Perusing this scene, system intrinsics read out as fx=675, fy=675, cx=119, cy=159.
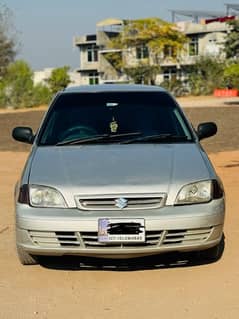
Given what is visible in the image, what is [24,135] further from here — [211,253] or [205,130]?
[211,253]

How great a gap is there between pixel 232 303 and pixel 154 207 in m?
0.95

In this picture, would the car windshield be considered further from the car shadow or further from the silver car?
the car shadow

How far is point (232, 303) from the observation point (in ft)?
15.9

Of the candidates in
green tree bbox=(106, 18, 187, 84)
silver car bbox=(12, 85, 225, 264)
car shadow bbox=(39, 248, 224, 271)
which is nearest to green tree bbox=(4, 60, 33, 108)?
green tree bbox=(106, 18, 187, 84)

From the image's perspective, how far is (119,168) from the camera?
18.3 feet

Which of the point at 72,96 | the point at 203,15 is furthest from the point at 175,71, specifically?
the point at 72,96

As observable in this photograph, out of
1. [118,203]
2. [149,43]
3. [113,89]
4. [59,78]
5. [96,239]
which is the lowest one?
[59,78]

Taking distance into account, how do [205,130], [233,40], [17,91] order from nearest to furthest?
[205,130]
[233,40]
[17,91]

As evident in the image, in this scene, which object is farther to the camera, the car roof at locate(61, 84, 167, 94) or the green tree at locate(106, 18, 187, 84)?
the green tree at locate(106, 18, 187, 84)

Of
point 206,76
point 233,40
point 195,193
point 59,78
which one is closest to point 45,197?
point 195,193

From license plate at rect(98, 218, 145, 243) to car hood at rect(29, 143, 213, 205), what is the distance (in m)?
0.23

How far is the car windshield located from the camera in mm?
6480

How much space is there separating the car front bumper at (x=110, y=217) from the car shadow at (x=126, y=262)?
367 millimetres

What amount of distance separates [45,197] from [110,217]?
22.6 inches
